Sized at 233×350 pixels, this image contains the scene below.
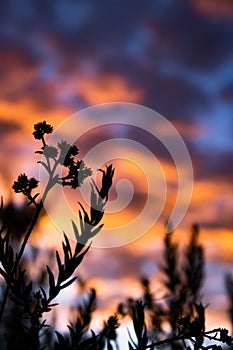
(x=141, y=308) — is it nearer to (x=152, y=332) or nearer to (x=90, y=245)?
(x=90, y=245)

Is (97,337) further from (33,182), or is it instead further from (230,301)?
(230,301)

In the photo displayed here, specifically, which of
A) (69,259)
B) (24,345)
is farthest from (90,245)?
(24,345)

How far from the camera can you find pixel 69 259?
7.94ft

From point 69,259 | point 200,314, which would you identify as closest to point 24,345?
point 69,259

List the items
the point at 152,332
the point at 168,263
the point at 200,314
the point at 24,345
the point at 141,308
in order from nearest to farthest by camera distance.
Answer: the point at 24,345 → the point at 141,308 → the point at 200,314 → the point at 152,332 → the point at 168,263

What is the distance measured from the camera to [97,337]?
220 centimetres

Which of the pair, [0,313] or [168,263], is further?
[168,263]

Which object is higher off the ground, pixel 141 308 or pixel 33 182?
pixel 33 182

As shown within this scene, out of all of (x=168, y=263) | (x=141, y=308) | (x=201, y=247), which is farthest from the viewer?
(x=201, y=247)

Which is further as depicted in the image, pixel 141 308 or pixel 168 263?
pixel 168 263

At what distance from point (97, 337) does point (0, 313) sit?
438mm

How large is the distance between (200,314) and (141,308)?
0.52m

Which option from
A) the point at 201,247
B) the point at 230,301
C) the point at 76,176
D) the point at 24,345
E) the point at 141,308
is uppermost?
the point at 201,247

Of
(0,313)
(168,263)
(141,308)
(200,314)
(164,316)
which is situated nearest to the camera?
(0,313)
